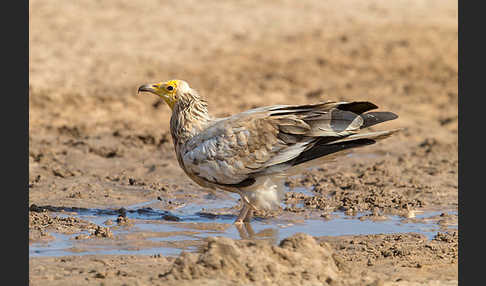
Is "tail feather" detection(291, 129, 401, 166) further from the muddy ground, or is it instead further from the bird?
the muddy ground

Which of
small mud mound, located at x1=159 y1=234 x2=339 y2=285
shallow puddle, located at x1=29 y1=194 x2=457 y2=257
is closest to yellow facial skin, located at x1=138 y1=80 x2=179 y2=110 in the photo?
shallow puddle, located at x1=29 y1=194 x2=457 y2=257

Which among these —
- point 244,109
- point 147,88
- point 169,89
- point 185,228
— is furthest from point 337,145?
point 244,109

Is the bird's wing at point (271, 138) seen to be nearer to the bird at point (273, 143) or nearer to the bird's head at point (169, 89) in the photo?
the bird at point (273, 143)

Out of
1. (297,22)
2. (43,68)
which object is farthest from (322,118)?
(297,22)

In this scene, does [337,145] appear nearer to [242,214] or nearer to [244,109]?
[242,214]

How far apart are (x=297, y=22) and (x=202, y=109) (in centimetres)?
903

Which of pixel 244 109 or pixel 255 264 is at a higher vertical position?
pixel 244 109

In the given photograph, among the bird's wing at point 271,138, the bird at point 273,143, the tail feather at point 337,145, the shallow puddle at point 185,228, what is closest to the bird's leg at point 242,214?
the shallow puddle at point 185,228

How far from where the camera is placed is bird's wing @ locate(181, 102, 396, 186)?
7.41 meters

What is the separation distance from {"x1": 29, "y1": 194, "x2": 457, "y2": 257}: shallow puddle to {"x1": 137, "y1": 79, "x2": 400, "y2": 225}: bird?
39 cm

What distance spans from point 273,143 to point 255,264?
210 centimetres

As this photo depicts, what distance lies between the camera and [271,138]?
295 inches

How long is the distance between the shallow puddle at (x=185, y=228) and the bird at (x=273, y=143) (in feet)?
1.27

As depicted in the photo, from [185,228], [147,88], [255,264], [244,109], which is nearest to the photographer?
[255,264]
